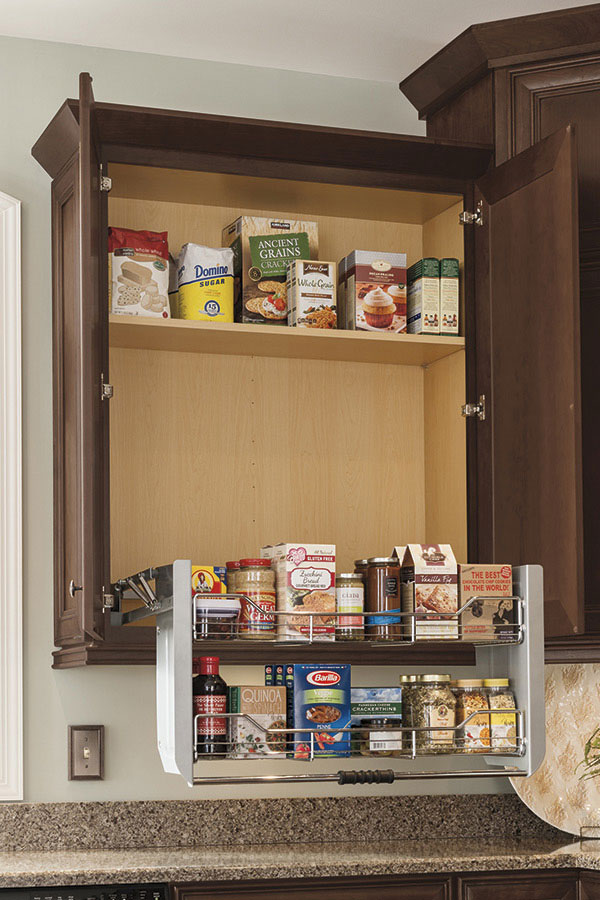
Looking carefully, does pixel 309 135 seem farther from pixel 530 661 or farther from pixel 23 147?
pixel 530 661

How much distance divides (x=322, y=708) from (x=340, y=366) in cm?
114

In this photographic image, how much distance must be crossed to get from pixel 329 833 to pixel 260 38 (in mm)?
1906

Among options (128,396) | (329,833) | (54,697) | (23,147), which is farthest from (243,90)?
(329,833)

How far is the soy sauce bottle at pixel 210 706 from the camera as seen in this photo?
1938 mm

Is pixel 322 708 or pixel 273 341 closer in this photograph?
pixel 322 708

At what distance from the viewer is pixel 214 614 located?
203 cm

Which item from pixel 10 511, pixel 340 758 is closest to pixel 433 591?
pixel 340 758

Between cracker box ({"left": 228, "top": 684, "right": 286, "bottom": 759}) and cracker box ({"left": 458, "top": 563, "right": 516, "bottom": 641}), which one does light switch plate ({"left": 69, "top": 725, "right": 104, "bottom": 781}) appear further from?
cracker box ({"left": 458, "top": 563, "right": 516, "bottom": 641})

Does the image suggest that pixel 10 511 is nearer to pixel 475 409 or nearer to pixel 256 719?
pixel 256 719

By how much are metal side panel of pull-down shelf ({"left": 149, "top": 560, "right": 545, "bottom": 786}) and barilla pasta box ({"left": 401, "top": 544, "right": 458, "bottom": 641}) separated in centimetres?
10

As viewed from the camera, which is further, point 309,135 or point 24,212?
point 24,212

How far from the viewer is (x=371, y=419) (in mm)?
2988

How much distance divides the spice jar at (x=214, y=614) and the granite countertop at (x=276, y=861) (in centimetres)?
52

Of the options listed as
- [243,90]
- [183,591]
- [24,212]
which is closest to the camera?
[183,591]
